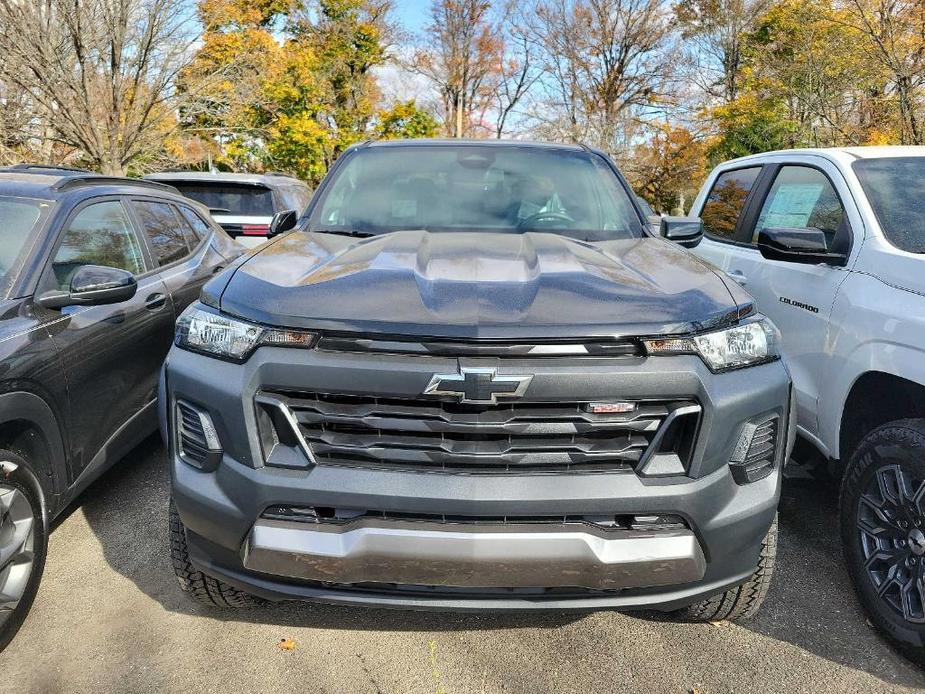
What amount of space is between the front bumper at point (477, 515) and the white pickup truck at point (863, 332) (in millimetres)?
848

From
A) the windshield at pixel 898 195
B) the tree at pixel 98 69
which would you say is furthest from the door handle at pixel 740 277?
the tree at pixel 98 69

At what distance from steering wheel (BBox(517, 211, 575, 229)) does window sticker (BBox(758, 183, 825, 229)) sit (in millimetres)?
1434

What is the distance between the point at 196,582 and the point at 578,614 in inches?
55.2

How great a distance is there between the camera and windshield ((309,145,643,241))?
10.8 ft

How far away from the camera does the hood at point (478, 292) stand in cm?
200

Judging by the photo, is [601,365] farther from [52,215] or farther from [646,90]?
[646,90]

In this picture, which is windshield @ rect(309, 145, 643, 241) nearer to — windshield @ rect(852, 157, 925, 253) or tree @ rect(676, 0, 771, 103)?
windshield @ rect(852, 157, 925, 253)

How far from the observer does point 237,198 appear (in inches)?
300

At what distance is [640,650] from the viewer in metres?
2.50

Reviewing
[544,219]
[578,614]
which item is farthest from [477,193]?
[578,614]

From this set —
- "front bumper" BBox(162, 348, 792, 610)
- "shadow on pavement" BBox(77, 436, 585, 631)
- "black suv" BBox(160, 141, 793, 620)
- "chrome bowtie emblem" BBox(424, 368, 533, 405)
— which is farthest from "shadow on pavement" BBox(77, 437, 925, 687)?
"chrome bowtie emblem" BBox(424, 368, 533, 405)

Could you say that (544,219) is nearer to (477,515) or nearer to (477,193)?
(477,193)

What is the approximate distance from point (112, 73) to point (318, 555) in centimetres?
1126

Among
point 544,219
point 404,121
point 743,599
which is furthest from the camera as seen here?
point 404,121
